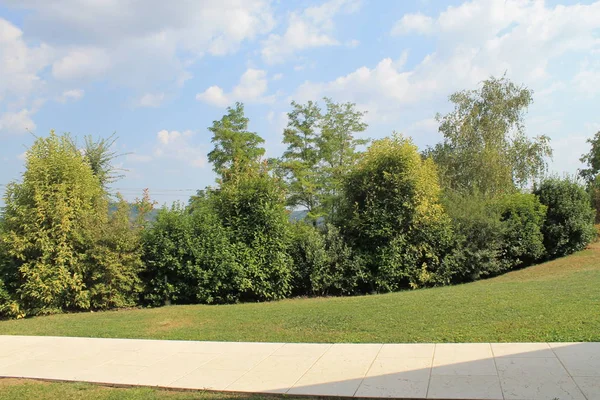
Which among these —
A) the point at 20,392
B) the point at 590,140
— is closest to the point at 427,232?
the point at 20,392

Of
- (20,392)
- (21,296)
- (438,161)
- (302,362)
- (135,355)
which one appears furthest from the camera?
(438,161)

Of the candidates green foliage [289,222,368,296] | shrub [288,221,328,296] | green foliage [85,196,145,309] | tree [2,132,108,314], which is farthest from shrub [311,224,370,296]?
tree [2,132,108,314]

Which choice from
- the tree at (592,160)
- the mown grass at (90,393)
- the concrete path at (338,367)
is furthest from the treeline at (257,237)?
the tree at (592,160)

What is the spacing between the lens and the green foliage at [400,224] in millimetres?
15553

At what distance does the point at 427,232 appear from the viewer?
1582 cm

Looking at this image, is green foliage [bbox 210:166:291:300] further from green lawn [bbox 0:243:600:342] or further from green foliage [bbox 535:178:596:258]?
green foliage [bbox 535:178:596:258]

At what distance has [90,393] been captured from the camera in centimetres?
594

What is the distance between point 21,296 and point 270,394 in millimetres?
10082

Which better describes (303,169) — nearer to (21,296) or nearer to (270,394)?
(21,296)

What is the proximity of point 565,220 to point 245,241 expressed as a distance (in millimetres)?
12475

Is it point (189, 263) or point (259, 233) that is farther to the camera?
point (259, 233)

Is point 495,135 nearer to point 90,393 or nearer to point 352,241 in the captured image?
point 352,241

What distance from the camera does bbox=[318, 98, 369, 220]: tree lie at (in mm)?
31953

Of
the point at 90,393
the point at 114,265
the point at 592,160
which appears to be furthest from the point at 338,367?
the point at 592,160
